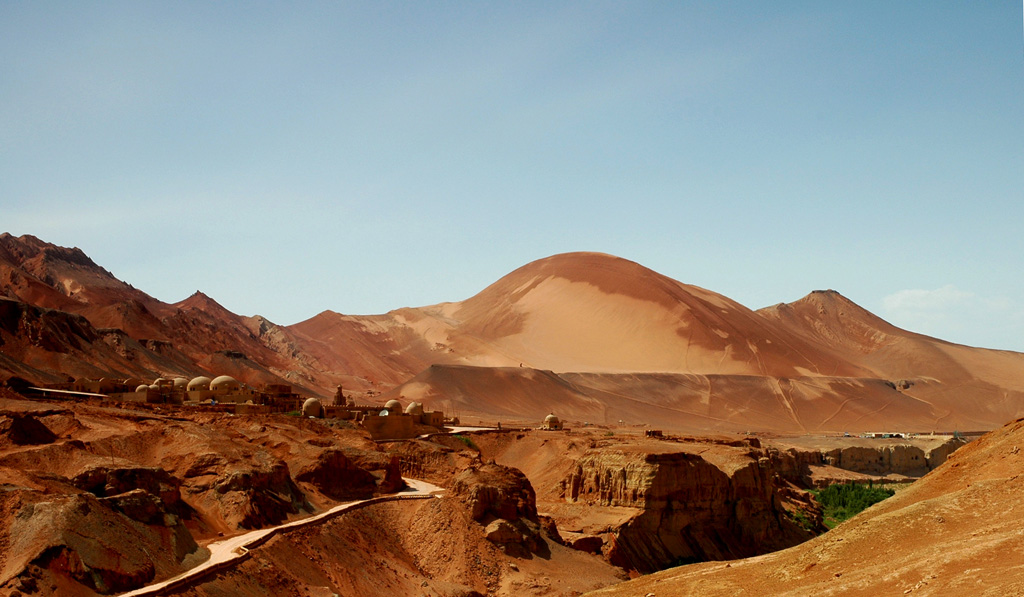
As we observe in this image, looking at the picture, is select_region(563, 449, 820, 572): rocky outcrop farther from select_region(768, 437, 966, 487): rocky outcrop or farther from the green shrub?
select_region(768, 437, 966, 487): rocky outcrop

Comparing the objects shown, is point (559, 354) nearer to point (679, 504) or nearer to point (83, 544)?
point (679, 504)

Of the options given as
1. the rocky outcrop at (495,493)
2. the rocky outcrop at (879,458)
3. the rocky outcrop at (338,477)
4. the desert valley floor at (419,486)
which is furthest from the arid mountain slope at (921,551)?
the rocky outcrop at (879,458)

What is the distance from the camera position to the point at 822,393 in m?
151

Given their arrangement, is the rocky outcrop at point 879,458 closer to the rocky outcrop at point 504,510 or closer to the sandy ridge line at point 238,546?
the rocky outcrop at point 504,510

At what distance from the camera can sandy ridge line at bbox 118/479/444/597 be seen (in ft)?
88.1

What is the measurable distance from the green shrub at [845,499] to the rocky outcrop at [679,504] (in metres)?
11.6

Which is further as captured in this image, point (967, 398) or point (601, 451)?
point (967, 398)

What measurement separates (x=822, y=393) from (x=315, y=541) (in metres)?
127

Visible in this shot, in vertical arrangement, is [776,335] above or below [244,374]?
above

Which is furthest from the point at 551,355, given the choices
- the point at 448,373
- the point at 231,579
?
the point at 231,579

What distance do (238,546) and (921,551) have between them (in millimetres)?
20190

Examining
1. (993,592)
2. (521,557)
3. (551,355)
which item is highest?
(551,355)

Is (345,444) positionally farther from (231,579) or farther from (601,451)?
(231,579)

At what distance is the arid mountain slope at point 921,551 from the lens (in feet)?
61.6
